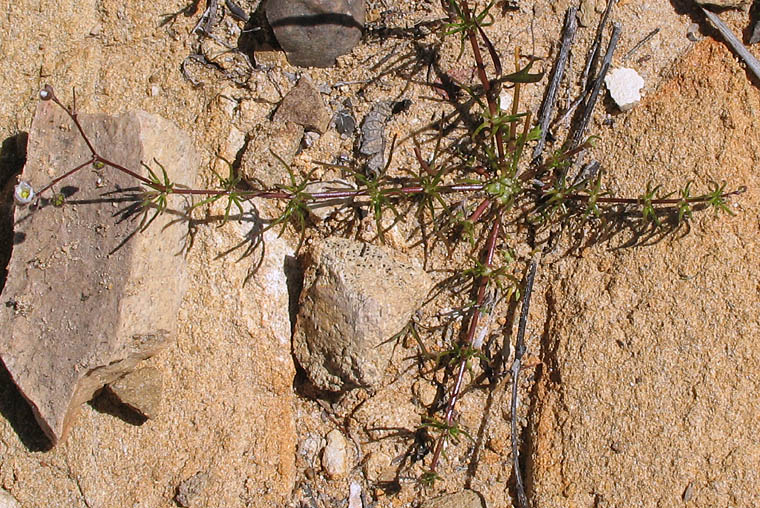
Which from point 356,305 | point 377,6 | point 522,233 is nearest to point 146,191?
point 356,305

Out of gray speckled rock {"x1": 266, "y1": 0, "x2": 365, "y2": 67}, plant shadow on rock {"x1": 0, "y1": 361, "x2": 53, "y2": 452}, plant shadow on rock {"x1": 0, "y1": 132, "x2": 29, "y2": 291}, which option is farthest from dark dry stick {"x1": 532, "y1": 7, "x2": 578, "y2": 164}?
plant shadow on rock {"x1": 0, "y1": 361, "x2": 53, "y2": 452}

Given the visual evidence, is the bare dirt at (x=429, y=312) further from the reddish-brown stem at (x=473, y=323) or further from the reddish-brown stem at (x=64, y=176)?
the reddish-brown stem at (x=64, y=176)

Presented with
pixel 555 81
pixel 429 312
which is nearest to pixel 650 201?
pixel 555 81

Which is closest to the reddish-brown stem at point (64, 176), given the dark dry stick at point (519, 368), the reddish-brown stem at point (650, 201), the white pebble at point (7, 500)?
the white pebble at point (7, 500)

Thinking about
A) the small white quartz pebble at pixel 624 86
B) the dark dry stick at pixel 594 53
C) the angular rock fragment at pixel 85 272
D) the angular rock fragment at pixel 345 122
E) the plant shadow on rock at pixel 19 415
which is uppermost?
the dark dry stick at pixel 594 53

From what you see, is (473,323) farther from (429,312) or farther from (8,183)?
(8,183)

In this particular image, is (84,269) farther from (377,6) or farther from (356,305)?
(377,6)

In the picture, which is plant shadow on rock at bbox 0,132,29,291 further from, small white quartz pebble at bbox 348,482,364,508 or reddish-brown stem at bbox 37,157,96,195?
small white quartz pebble at bbox 348,482,364,508
